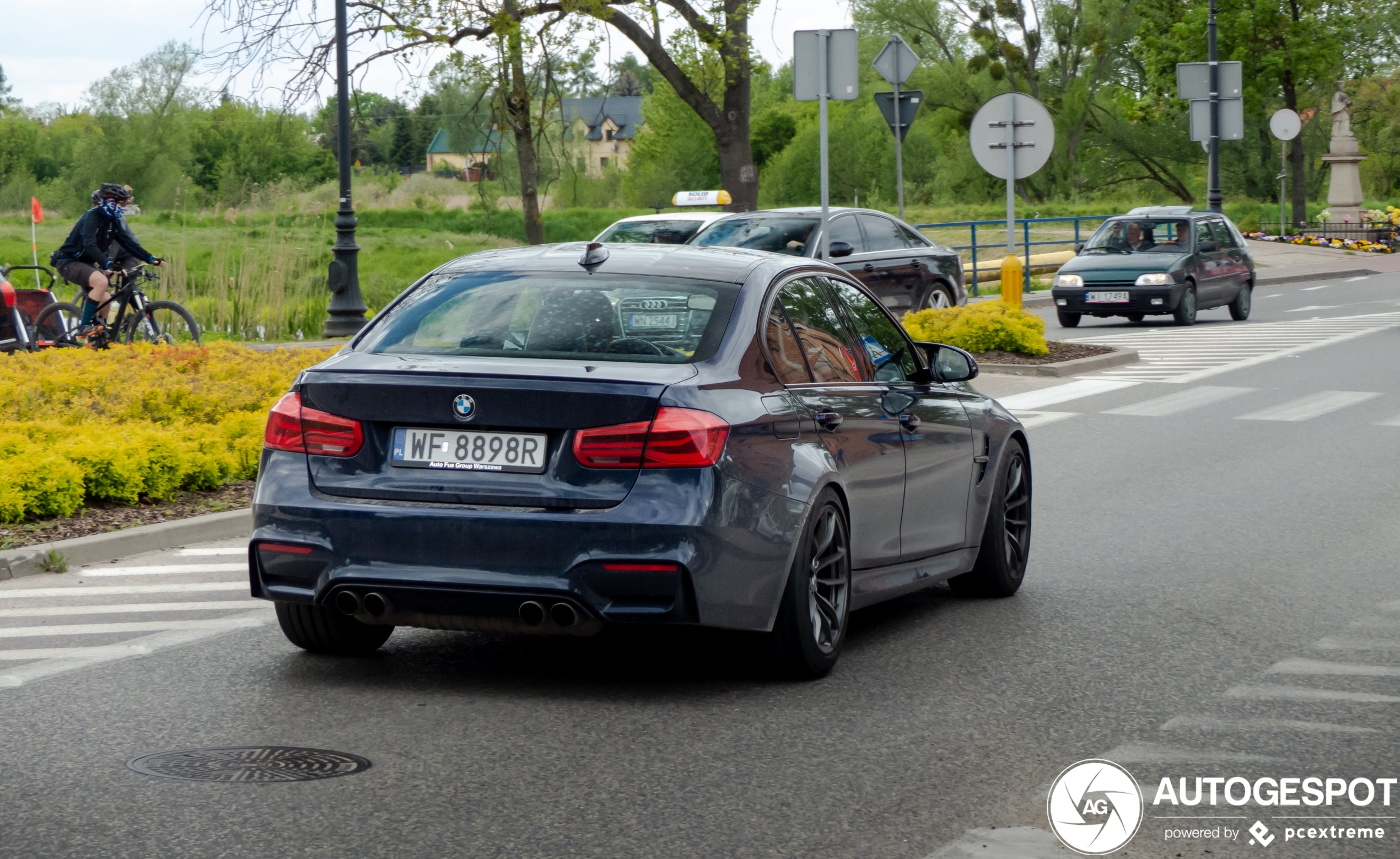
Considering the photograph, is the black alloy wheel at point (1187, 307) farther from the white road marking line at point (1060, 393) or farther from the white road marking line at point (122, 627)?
the white road marking line at point (122, 627)

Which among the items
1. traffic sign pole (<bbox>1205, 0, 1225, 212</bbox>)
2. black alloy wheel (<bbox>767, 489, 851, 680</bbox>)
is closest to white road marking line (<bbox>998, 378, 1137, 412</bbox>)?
black alloy wheel (<bbox>767, 489, 851, 680</bbox>)

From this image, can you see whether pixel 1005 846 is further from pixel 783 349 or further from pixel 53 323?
pixel 53 323

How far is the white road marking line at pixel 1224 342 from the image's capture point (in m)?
19.3

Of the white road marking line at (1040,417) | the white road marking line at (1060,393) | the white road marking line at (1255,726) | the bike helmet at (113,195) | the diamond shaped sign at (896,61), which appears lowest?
the white road marking line at (1040,417)

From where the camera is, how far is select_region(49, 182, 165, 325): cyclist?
17.0 metres

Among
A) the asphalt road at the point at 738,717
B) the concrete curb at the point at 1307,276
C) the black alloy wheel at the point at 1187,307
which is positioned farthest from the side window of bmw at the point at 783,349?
the concrete curb at the point at 1307,276

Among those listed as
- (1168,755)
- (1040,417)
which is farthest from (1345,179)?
(1168,755)

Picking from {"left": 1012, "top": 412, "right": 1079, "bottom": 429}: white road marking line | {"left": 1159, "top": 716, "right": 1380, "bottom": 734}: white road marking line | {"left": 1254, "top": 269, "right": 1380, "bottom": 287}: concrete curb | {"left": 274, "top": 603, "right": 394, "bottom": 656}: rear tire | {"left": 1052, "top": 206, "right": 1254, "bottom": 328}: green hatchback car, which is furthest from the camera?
{"left": 1254, "top": 269, "right": 1380, "bottom": 287}: concrete curb

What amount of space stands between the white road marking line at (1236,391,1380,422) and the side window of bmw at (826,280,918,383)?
8.37 m

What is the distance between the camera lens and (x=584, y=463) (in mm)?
5473

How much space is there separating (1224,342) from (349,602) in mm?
19290

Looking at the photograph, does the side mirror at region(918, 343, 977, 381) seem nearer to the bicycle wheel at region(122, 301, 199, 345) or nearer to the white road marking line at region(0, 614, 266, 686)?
the white road marking line at region(0, 614, 266, 686)

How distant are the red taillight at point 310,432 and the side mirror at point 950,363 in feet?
8.23

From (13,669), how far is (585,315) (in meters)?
2.34
